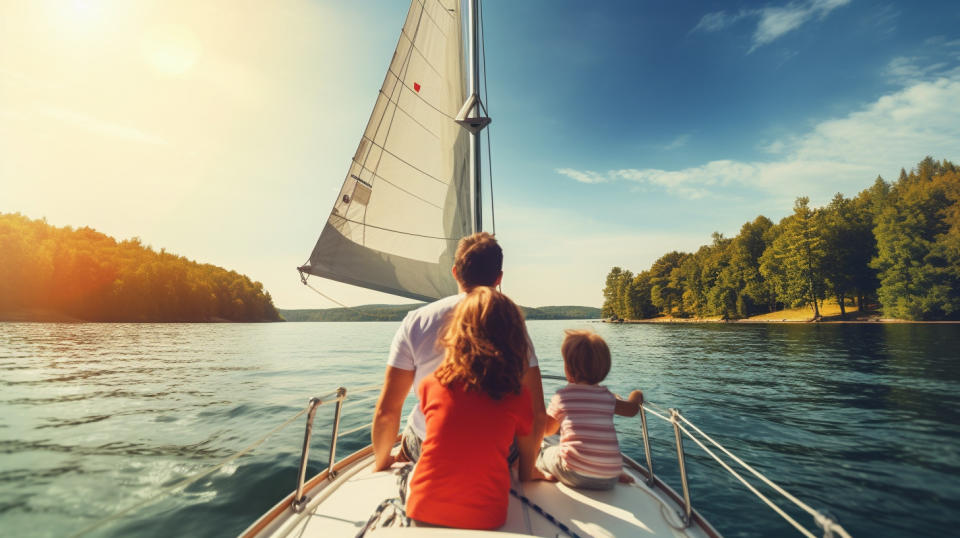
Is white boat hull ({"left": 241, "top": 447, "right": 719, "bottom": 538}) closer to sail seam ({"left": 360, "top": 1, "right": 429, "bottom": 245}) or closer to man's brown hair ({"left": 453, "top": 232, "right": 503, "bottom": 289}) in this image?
man's brown hair ({"left": 453, "top": 232, "right": 503, "bottom": 289})

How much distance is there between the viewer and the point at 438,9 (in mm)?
5723

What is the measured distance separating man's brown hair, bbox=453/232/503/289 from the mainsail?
122 inches

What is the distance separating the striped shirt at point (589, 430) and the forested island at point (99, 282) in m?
77.1

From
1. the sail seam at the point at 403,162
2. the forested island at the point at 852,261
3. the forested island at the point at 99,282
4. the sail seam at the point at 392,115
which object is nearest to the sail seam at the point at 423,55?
the sail seam at the point at 392,115

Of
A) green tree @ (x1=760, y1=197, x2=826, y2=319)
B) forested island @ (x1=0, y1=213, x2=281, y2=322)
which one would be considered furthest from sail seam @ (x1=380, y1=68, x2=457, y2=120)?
forested island @ (x1=0, y1=213, x2=281, y2=322)

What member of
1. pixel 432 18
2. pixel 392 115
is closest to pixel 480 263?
pixel 392 115

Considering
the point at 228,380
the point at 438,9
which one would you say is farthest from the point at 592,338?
the point at 228,380

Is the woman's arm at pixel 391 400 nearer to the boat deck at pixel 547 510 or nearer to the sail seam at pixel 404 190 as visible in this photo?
the boat deck at pixel 547 510

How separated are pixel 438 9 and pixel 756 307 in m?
65.8

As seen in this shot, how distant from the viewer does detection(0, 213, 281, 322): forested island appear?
169 feet

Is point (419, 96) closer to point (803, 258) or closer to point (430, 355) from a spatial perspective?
point (430, 355)

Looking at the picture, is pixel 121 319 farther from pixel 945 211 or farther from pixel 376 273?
pixel 945 211

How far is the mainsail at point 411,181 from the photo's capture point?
507cm

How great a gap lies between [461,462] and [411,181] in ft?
14.6
